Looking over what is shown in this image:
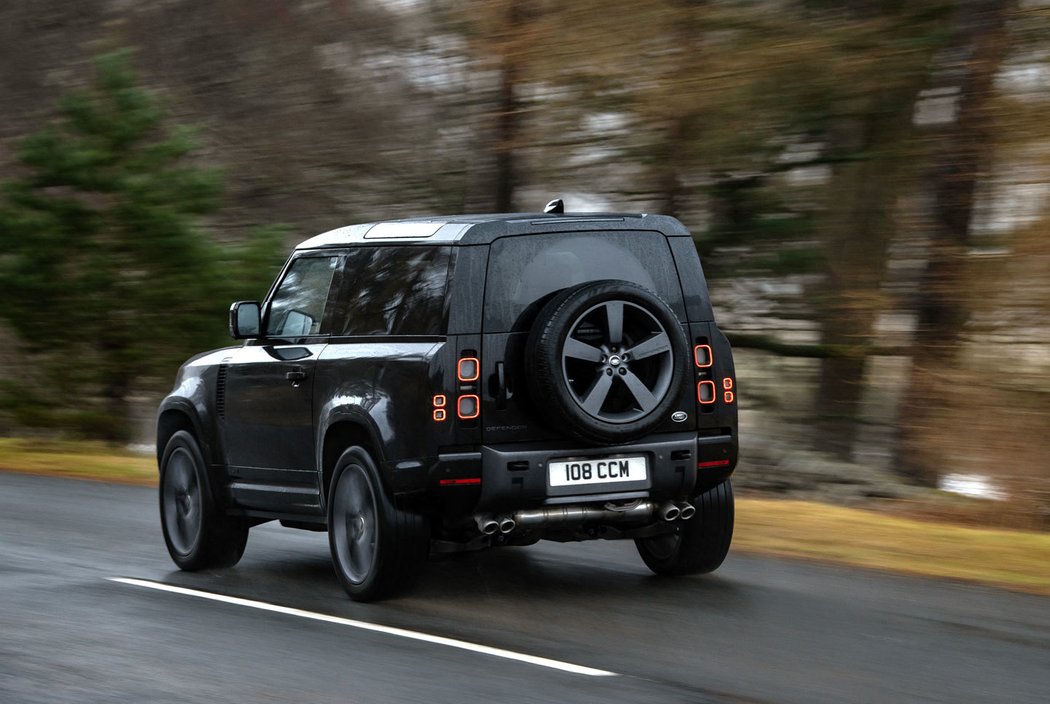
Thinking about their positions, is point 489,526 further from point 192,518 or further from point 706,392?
point 192,518

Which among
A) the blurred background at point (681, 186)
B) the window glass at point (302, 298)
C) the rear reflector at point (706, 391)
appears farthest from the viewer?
the blurred background at point (681, 186)

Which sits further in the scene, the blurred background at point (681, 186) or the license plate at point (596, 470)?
the blurred background at point (681, 186)

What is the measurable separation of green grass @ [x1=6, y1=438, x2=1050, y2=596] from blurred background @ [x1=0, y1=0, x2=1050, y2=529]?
2907 mm

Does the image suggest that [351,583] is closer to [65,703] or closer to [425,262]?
[425,262]

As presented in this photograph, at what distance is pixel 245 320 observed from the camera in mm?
9680

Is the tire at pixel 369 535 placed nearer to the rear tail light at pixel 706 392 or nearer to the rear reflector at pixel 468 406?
the rear reflector at pixel 468 406

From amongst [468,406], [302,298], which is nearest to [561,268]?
[468,406]

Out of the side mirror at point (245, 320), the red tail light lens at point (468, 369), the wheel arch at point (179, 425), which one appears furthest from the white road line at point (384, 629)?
the side mirror at point (245, 320)

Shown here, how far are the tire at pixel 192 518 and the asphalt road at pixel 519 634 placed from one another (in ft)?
0.57

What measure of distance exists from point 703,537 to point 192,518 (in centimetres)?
337

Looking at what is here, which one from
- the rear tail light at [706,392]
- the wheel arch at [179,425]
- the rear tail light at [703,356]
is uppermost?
the rear tail light at [703,356]

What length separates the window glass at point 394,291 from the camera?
8109 millimetres

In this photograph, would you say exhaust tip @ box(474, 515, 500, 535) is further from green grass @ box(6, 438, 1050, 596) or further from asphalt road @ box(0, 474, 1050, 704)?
green grass @ box(6, 438, 1050, 596)

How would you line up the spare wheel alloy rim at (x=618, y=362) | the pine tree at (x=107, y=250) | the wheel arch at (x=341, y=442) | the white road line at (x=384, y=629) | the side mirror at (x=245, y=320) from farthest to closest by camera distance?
the pine tree at (x=107, y=250), the side mirror at (x=245, y=320), the wheel arch at (x=341, y=442), the spare wheel alloy rim at (x=618, y=362), the white road line at (x=384, y=629)
